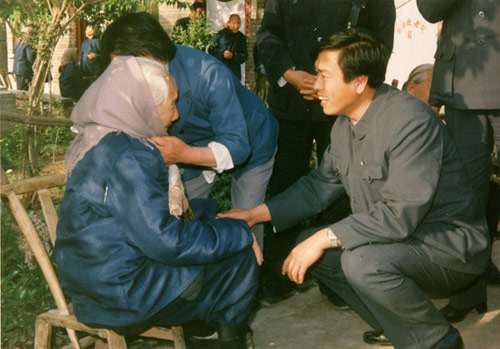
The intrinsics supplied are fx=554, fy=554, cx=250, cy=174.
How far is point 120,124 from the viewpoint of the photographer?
2.26m

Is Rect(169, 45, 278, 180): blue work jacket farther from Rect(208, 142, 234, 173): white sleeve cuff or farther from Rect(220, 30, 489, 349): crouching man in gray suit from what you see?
Rect(220, 30, 489, 349): crouching man in gray suit

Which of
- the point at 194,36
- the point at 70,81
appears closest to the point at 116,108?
the point at 194,36

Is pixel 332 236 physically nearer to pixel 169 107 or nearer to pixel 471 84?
pixel 169 107

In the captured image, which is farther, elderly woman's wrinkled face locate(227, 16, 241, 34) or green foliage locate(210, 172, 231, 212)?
elderly woman's wrinkled face locate(227, 16, 241, 34)

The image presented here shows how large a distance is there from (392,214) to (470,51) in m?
1.33

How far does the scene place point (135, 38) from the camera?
2553 millimetres

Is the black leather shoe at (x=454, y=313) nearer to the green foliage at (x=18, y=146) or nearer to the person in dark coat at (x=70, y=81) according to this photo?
the green foliage at (x=18, y=146)

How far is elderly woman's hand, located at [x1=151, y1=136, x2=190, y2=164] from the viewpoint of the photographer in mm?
2508

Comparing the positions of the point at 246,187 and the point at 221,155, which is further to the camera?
the point at 246,187

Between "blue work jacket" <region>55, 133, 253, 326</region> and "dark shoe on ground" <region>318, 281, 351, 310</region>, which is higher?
"blue work jacket" <region>55, 133, 253, 326</region>

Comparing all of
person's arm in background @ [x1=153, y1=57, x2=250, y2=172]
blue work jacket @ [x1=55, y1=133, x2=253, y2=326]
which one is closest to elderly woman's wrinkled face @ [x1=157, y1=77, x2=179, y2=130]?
blue work jacket @ [x1=55, y1=133, x2=253, y2=326]

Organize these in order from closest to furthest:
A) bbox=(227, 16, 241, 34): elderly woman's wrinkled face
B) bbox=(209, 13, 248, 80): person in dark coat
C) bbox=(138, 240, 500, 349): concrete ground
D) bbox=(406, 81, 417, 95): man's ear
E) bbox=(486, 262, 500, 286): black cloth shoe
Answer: bbox=(138, 240, 500, 349): concrete ground
bbox=(486, 262, 500, 286): black cloth shoe
bbox=(406, 81, 417, 95): man's ear
bbox=(209, 13, 248, 80): person in dark coat
bbox=(227, 16, 241, 34): elderly woman's wrinkled face

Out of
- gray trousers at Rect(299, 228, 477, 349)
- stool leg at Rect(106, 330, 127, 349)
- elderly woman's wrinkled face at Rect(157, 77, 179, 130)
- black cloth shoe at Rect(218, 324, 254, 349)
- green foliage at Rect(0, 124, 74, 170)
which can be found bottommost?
green foliage at Rect(0, 124, 74, 170)

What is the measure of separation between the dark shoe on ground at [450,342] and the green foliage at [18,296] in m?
2.23
